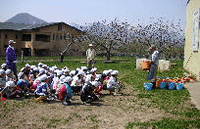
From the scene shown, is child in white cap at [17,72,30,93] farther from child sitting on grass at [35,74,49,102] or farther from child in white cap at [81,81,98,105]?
child in white cap at [81,81,98,105]

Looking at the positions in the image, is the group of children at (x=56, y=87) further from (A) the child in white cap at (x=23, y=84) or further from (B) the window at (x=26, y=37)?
(B) the window at (x=26, y=37)

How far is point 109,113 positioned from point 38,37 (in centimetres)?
3310

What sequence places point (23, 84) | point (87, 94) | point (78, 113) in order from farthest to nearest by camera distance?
point (23, 84) → point (87, 94) → point (78, 113)

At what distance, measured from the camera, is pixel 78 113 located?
717cm

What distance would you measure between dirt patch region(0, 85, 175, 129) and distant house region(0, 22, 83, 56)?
87.9 feet

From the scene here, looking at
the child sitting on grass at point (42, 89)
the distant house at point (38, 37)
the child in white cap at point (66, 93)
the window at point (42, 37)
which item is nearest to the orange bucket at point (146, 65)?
the child in white cap at point (66, 93)

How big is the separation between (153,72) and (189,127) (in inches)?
206

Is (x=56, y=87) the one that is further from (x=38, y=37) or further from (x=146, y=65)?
(x=38, y=37)

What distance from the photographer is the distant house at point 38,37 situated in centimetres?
3606

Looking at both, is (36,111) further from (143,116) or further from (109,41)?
(109,41)

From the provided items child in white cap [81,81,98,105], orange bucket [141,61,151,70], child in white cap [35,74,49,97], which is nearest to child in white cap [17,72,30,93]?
child in white cap [35,74,49,97]

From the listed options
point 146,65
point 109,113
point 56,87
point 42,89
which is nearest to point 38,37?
point 146,65

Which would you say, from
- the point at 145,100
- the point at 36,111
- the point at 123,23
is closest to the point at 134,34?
the point at 123,23

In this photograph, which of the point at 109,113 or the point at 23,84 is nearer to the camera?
the point at 109,113
